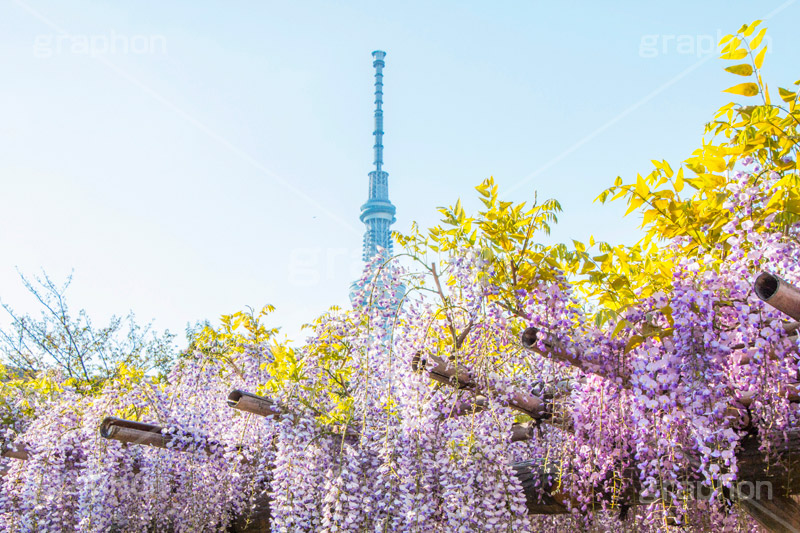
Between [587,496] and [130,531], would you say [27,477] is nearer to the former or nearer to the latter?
[130,531]

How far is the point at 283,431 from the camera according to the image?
13.8 feet

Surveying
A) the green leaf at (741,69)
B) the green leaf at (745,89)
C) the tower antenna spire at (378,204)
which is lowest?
the green leaf at (745,89)

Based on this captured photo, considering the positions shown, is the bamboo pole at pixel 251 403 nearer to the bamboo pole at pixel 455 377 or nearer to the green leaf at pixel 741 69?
the bamboo pole at pixel 455 377

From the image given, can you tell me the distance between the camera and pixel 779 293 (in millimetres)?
2113

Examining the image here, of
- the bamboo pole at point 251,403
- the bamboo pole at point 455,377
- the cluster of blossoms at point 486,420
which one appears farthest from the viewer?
the bamboo pole at point 251,403

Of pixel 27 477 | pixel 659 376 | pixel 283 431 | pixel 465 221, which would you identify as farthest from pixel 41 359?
pixel 659 376

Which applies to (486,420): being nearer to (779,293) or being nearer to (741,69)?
(779,293)

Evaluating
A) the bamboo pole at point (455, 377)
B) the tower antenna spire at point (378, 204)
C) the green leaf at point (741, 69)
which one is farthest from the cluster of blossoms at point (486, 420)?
the tower antenna spire at point (378, 204)

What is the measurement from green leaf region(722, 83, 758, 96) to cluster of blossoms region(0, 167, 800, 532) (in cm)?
38

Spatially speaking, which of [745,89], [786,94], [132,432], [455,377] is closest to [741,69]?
[745,89]

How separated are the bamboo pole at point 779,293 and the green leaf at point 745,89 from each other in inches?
38.6

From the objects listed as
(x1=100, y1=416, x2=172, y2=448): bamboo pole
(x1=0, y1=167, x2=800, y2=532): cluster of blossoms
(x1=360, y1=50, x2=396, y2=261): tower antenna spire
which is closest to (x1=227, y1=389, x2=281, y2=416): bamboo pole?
(x1=0, y1=167, x2=800, y2=532): cluster of blossoms

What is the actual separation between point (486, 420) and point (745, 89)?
202 cm

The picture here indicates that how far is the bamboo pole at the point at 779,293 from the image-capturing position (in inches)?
83.3
